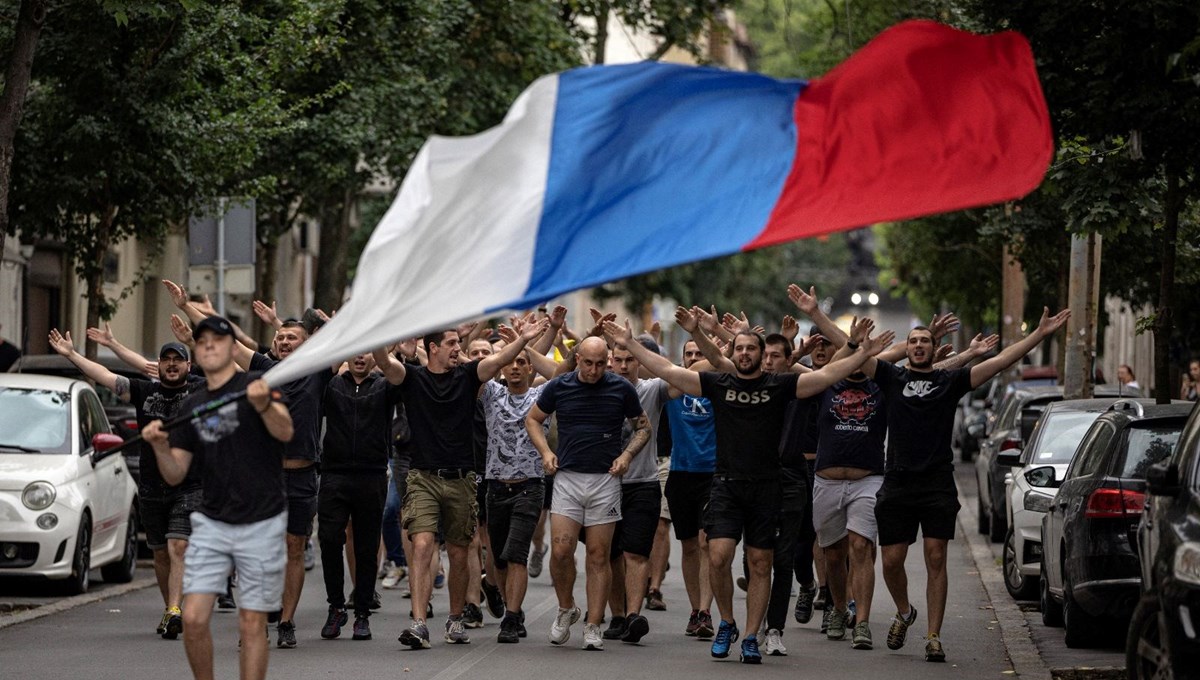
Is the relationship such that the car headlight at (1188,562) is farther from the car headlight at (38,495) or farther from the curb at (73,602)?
the car headlight at (38,495)

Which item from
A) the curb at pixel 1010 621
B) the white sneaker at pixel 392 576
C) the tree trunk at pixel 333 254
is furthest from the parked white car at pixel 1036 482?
the tree trunk at pixel 333 254

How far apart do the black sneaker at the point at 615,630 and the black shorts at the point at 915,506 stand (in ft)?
6.70

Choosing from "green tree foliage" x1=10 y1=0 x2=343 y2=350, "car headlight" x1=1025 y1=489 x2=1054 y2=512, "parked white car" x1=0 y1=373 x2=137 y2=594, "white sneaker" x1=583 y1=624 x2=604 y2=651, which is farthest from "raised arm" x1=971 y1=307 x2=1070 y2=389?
"green tree foliage" x1=10 y1=0 x2=343 y2=350

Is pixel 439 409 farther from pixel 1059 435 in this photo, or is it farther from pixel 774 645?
pixel 1059 435

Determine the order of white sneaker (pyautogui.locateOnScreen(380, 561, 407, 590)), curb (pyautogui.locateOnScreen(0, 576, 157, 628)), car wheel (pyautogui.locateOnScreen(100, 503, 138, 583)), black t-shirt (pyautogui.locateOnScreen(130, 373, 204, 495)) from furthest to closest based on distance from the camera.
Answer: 1. car wheel (pyautogui.locateOnScreen(100, 503, 138, 583))
2. white sneaker (pyautogui.locateOnScreen(380, 561, 407, 590))
3. curb (pyautogui.locateOnScreen(0, 576, 157, 628))
4. black t-shirt (pyautogui.locateOnScreen(130, 373, 204, 495))

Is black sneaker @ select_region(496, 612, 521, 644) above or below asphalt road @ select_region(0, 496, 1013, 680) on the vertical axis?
above

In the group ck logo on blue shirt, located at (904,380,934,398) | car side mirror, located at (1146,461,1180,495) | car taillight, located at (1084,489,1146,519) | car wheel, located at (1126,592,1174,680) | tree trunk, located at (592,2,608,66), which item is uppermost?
tree trunk, located at (592,2,608,66)

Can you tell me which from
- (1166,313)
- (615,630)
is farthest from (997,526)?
(615,630)

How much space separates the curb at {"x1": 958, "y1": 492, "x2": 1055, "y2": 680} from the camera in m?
12.1

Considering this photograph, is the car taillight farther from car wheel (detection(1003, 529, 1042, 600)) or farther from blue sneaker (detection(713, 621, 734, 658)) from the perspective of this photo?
car wheel (detection(1003, 529, 1042, 600))

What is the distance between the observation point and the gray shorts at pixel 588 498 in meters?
13.0

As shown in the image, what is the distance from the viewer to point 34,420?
16234 millimetres

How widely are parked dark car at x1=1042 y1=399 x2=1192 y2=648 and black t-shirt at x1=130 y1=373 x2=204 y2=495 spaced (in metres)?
5.58

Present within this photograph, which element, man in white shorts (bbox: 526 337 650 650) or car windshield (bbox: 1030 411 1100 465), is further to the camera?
car windshield (bbox: 1030 411 1100 465)
